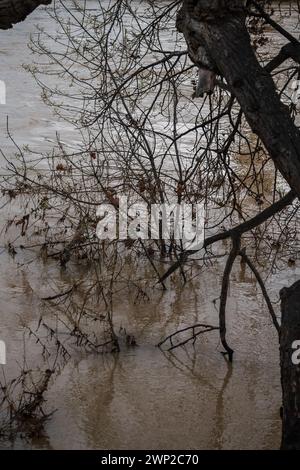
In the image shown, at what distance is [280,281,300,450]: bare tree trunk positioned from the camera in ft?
14.8

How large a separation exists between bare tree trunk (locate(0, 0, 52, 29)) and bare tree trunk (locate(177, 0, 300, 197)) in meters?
0.79

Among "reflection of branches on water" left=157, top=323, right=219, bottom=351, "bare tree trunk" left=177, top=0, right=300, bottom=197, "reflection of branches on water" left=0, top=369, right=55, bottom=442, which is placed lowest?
"reflection of branches on water" left=0, top=369, right=55, bottom=442

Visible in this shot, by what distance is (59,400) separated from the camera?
20.2 feet

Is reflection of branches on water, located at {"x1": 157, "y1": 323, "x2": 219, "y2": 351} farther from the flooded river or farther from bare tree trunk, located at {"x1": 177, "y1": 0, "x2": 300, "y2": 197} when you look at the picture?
bare tree trunk, located at {"x1": 177, "y1": 0, "x2": 300, "y2": 197}

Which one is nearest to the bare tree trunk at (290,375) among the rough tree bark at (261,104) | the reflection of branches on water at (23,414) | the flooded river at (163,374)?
the rough tree bark at (261,104)

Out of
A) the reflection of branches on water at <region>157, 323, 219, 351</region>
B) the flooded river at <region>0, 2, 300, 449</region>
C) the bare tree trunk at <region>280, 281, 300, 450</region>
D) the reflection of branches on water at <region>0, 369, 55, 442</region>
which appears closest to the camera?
the bare tree trunk at <region>280, 281, 300, 450</region>

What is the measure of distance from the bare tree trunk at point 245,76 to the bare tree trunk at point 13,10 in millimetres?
786

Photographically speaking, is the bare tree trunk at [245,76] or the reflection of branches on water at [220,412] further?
the reflection of branches on water at [220,412]

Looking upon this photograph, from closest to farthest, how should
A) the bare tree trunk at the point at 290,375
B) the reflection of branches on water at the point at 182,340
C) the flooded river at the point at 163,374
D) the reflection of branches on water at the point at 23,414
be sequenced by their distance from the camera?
the bare tree trunk at the point at 290,375, the reflection of branches on water at the point at 23,414, the flooded river at the point at 163,374, the reflection of branches on water at the point at 182,340

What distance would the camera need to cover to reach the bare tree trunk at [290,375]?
14.8 ft

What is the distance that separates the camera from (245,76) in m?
4.66

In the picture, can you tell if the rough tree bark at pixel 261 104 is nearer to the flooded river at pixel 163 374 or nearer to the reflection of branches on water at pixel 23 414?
the flooded river at pixel 163 374

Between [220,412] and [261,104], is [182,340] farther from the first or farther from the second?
[261,104]

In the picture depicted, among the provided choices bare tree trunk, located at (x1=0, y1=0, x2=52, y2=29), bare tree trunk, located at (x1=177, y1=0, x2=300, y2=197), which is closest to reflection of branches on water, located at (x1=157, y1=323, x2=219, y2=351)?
bare tree trunk, located at (x1=177, y1=0, x2=300, y2=197)
